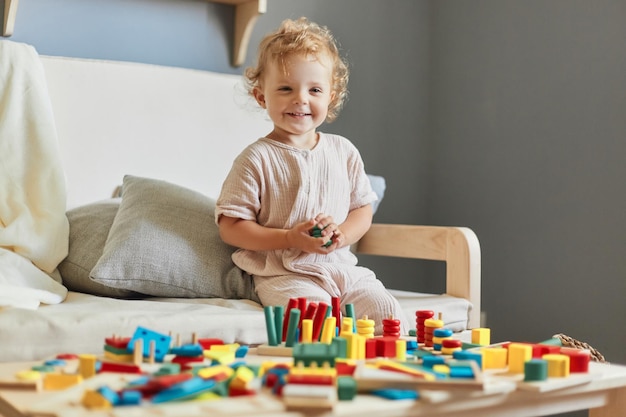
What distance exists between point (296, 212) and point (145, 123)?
51 cm

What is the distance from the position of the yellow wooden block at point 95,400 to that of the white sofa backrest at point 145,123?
106 centimetres

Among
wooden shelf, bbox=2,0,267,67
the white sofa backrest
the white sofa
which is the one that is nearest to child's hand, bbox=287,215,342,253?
the white sofa

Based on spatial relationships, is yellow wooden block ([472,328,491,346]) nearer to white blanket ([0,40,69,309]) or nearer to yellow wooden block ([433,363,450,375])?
yellow wooden block ([433,363,450,375])

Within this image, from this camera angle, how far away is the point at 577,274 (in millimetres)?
2025

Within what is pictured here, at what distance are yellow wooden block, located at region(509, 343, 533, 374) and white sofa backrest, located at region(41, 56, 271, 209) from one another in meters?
1.09

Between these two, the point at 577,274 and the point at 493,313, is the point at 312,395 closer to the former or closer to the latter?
the point at 577,274

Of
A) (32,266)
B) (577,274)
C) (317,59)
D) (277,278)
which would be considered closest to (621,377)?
(277,278)

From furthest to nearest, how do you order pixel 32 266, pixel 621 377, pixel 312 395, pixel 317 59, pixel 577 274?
1. pixel 577 274
2. pixel 317 59
3. pixel 32 266
4. pixel 621 377
5. pixel 312 395

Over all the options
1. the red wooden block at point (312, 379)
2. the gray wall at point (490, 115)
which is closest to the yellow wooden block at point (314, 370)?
the red wooden block at point (312, 379)

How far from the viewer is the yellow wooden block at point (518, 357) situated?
3.02 feet

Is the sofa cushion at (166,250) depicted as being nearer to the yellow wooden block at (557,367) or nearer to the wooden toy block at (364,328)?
the wooden toy block at (364,328)

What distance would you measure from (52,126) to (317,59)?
0.54 m

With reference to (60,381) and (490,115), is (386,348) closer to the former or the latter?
(60,381)

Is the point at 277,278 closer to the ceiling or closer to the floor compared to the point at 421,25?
closer to the floor
